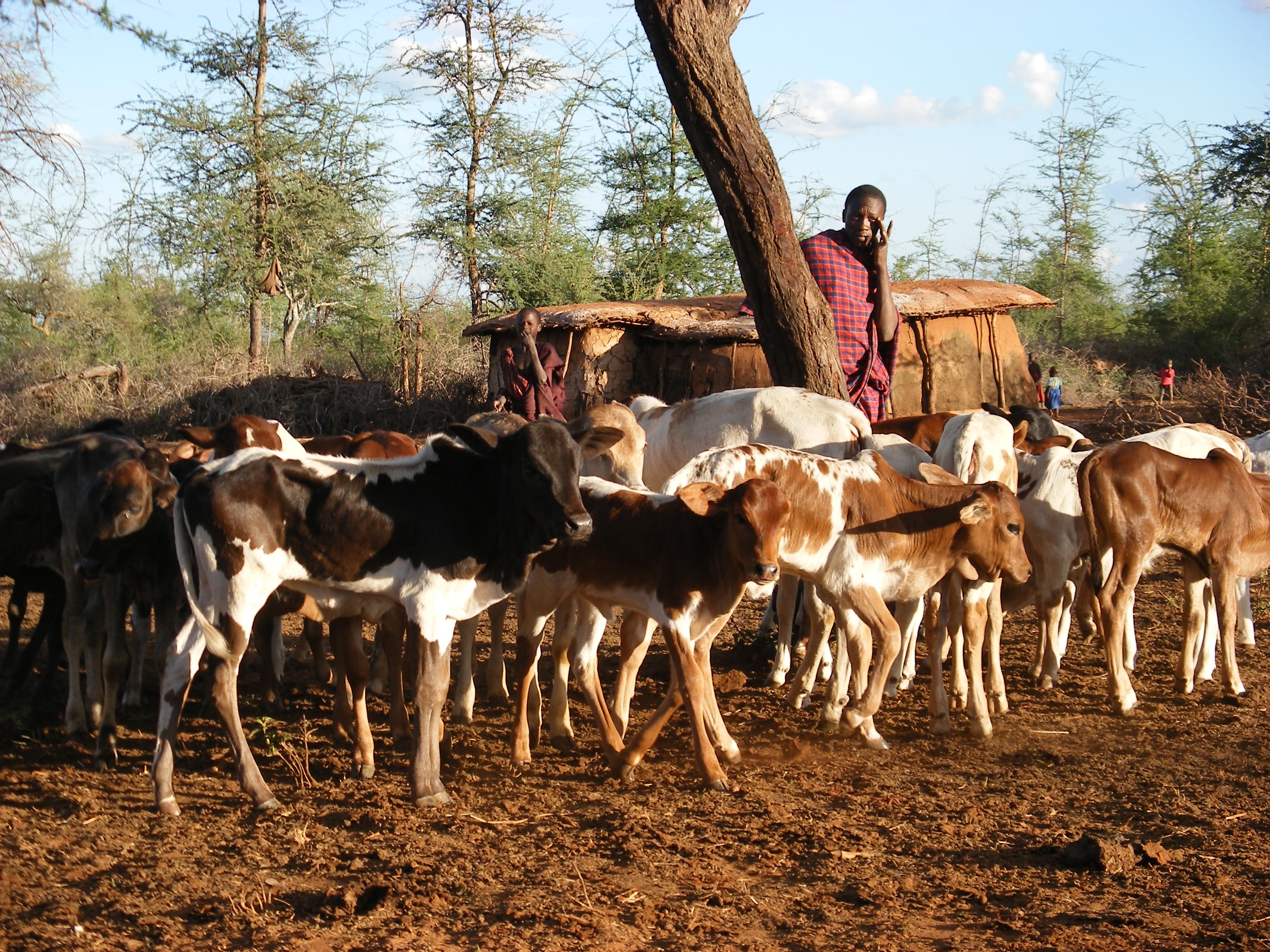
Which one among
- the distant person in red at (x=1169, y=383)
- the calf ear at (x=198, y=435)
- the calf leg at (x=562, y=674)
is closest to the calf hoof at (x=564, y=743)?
the calf leg at (x=562, y=674)

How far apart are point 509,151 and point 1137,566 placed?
73.1 feet

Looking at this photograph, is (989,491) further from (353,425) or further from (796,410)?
(353,425)

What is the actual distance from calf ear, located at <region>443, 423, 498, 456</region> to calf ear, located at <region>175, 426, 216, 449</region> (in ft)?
9.80

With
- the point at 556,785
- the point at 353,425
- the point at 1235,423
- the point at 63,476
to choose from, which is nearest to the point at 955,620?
the point at 556,785

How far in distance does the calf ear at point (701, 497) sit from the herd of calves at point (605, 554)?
2 centimetres

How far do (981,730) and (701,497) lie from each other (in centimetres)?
235

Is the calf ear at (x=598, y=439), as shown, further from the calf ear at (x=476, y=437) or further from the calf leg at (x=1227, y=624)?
the calf leg at (x=1227, y=624)

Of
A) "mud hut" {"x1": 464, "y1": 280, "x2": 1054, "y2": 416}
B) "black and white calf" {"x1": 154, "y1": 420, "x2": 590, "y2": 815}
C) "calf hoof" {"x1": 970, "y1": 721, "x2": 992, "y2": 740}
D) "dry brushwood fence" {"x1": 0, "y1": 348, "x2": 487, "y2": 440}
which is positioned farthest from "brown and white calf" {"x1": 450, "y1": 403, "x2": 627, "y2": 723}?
"dry brushwood fence" {"x1": 0, "y1": 348, "x2": 487, "y2": 440}

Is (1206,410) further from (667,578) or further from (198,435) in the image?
(198,435)

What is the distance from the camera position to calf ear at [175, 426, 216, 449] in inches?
322

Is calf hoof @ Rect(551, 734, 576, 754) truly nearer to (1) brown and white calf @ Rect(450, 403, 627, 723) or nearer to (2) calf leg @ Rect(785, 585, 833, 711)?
(1) brown and white calf @ Rect(450, 403, 627, 723)

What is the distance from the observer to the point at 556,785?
6.21 meters

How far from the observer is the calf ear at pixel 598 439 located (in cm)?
676

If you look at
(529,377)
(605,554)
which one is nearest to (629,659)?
(605,554)
